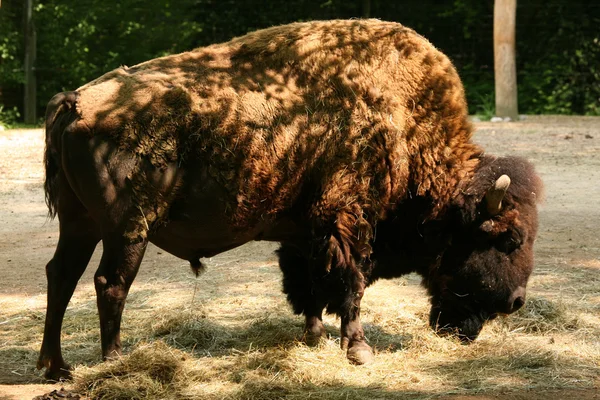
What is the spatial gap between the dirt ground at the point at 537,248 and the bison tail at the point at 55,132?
3.77 feet

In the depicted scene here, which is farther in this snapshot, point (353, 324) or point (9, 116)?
point (9, 116)

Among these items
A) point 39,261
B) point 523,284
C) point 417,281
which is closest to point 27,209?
point 39,261

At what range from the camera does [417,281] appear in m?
7.56

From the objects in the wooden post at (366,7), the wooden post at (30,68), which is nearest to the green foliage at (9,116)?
the wooden post at (30,68)

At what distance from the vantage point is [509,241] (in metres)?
5.50

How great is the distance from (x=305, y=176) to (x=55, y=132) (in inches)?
59.6

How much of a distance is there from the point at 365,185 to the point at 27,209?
662 cm

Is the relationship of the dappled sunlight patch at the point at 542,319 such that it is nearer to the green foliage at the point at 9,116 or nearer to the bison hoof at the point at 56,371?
the bison hoof at the point at 56,371

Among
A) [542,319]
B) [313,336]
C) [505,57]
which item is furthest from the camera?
[505,57]

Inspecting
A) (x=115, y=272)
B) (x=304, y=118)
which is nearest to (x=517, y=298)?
(x=304, y=118)

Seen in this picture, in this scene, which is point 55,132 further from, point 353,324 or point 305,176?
point 353,324

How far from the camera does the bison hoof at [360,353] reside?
5332mm

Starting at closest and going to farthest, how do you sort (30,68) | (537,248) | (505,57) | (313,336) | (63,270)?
(63,270) → (313,336) → (537,248) → (505,57) → (30,68)

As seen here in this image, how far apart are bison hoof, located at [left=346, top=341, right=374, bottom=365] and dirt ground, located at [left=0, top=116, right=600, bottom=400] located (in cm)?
82
